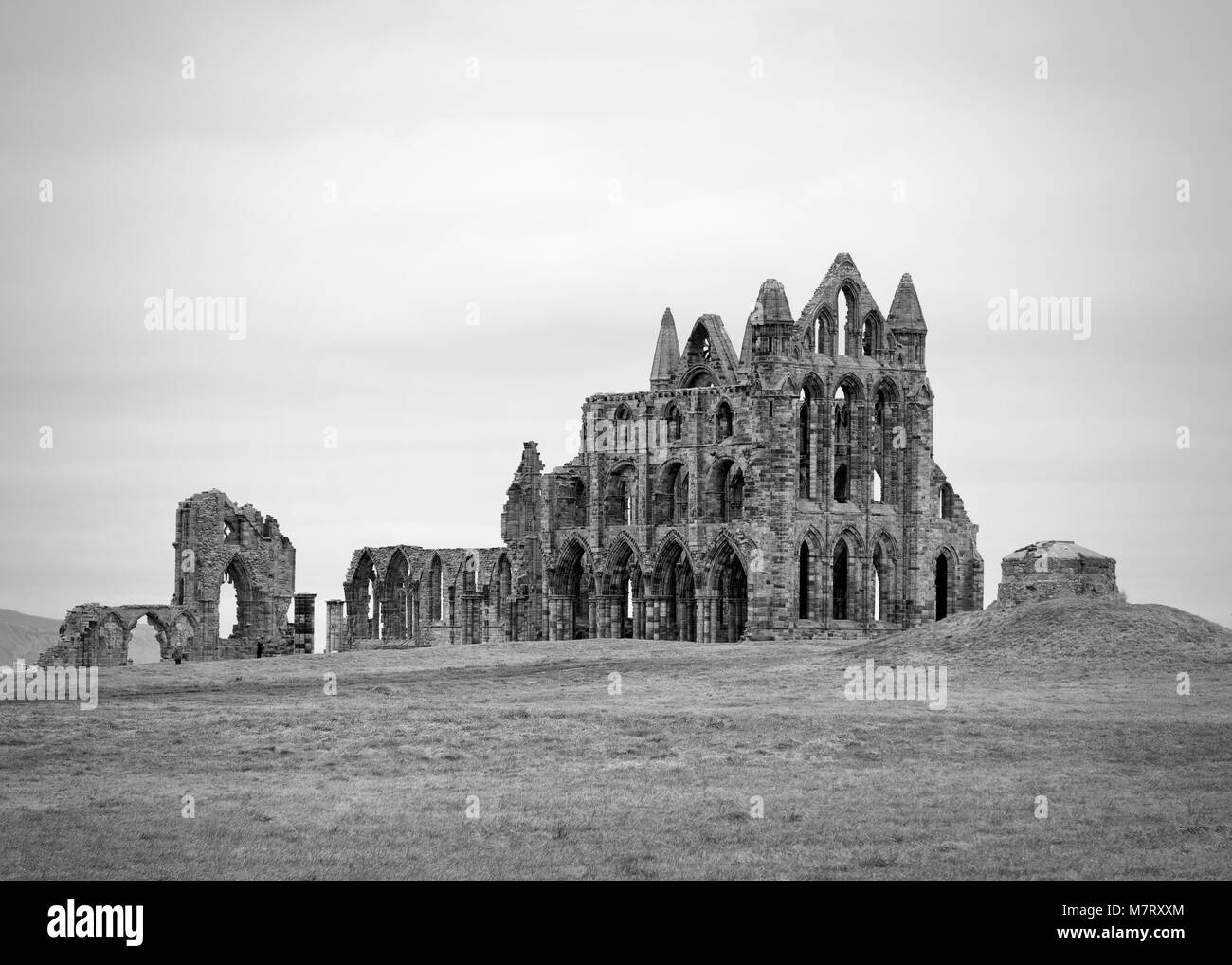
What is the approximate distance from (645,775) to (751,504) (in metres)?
49.3

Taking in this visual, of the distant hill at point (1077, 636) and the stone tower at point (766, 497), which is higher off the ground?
the stone tower at point (766, 497)

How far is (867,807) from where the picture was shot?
32.6 m

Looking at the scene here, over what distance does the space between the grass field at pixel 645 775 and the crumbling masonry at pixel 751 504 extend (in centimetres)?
3059

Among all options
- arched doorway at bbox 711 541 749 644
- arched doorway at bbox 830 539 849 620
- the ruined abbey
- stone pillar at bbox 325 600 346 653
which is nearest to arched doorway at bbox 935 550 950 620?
the ruined abbey

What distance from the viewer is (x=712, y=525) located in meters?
87.5

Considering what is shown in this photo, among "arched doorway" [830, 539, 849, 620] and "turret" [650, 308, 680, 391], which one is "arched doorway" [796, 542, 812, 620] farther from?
"turret" [650, 308, 680, 391]

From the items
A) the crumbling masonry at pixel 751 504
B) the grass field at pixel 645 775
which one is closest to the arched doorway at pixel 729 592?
the crumbling masonry at pixel 751 504

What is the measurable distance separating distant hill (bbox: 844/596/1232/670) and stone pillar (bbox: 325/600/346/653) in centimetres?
3841

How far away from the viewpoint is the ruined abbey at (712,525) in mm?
83000

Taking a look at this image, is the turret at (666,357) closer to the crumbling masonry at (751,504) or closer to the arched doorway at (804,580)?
the crumbling masonry at (751,504)

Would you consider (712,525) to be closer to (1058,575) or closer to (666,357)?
(666,357)

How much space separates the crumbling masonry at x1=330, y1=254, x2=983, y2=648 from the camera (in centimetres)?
8569

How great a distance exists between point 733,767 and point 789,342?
1996 inches
